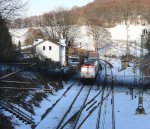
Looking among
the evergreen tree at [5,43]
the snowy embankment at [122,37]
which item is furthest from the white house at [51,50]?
the snowy embankment at [122,37]

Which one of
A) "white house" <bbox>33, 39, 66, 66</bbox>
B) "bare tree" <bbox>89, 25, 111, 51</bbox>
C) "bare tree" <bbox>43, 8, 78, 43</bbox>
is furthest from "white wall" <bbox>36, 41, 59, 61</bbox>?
"bare tree" <bbox>89, 25, 111, 51</bbox>

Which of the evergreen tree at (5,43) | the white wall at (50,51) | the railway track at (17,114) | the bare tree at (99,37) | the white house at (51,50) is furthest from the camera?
the bare tree at (99,37)

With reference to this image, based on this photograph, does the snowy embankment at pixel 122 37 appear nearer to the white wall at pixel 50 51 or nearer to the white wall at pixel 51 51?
the white wall at pixel 51 51

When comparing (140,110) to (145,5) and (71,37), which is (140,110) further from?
(145,5)

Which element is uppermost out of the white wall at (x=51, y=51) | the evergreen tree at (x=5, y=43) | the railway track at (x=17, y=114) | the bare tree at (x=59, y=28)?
the bare tree at (x=59, y=28)

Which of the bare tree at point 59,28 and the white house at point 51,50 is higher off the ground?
the bare tree at point 59,28

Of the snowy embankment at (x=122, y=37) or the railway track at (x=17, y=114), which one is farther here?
the snowy embankment at (x=122, y=37)

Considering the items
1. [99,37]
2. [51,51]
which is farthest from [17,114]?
[99,37]

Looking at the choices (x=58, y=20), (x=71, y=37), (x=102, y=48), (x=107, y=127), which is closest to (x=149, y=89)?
(x=107, y=127)

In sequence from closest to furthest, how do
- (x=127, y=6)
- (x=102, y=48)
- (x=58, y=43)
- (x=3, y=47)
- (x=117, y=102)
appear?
(x=117, y=102) < (x=3, y=47) < (x=58, y=43) < (x=102, y=48) < (x=127, y=6)

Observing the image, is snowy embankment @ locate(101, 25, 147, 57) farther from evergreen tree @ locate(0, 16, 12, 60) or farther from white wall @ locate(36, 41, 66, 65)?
evergreen tree @ locate(0, 16, 12, 60)

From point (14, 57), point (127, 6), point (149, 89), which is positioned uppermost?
point (127, 6)

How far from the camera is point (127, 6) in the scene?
634ft

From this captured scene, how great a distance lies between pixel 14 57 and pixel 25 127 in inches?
898
